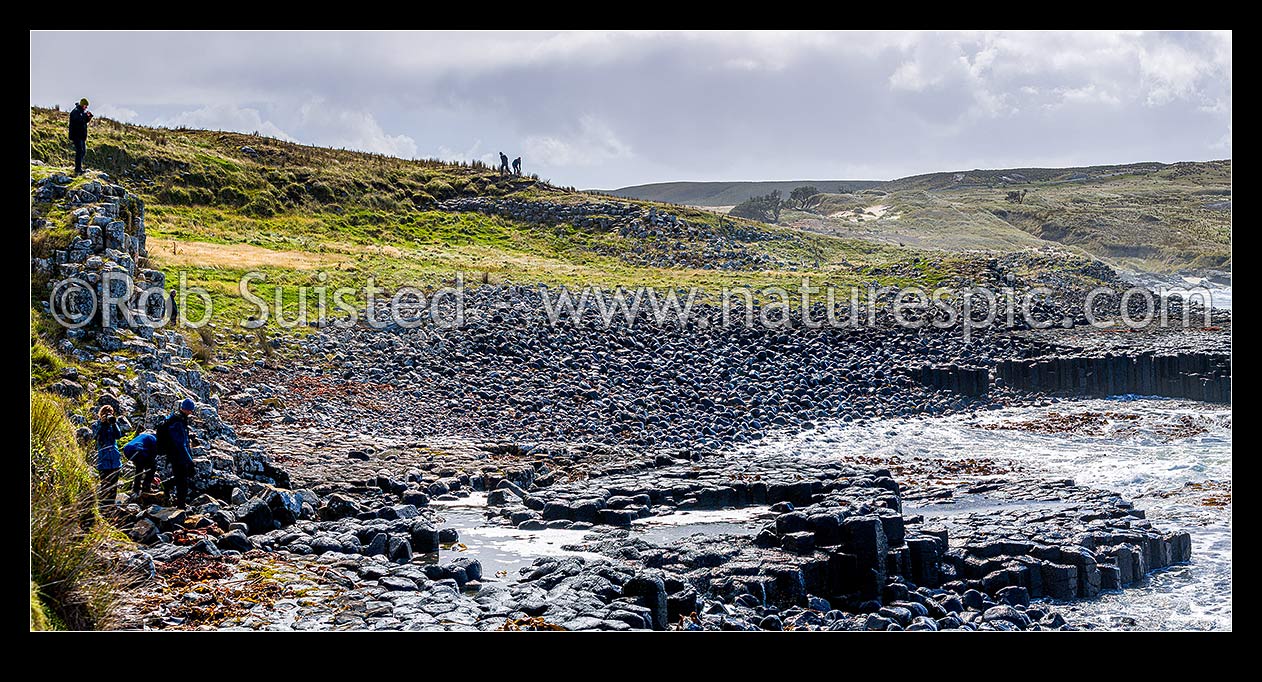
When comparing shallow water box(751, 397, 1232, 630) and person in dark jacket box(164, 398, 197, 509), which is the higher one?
person in dark jacket box(164, 398, 197, 509)

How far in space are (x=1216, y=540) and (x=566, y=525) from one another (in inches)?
357

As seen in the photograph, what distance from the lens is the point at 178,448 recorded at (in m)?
11.9

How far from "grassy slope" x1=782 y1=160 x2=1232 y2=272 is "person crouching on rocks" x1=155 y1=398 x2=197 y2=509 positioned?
2742 inches

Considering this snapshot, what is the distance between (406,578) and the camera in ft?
34.7

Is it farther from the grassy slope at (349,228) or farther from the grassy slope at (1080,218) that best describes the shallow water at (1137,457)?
the grassy slope at (1080,218)

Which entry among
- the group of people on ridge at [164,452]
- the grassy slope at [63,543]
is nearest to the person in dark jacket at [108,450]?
the group of people on ridge at [164,452]

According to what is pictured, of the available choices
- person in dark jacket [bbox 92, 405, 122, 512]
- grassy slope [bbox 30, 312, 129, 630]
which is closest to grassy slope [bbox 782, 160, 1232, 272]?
person in dark jacket [bbox 92, 405, 122, 512]

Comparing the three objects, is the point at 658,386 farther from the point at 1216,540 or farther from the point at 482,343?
the point at 1216,540

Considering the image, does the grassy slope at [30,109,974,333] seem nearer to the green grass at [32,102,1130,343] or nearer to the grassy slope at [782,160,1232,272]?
the green grass at [32,102,1130,343]

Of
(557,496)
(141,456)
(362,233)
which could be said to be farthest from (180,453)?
(362,233)

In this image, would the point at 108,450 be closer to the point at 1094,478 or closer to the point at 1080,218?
the point at 1094,478

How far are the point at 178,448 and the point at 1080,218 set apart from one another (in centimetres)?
9620

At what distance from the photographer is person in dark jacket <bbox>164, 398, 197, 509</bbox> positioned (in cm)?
1189
